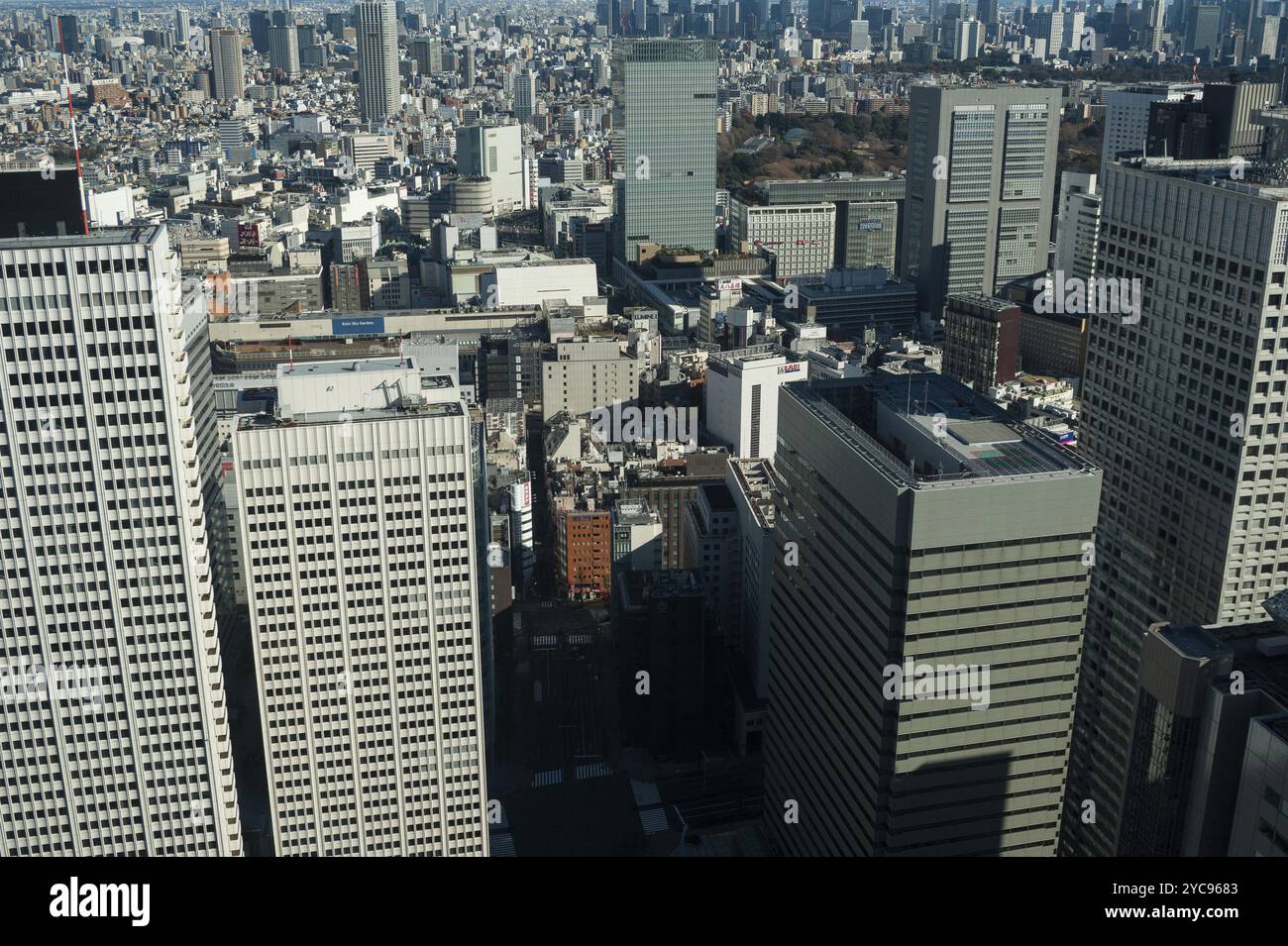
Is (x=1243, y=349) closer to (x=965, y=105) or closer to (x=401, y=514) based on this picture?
(x=401, y=514)

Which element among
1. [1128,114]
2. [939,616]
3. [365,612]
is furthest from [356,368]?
[1128,114]

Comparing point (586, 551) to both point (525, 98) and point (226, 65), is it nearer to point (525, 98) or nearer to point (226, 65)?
point (525, 98)

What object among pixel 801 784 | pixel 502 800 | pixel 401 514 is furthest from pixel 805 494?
pixel 502 800

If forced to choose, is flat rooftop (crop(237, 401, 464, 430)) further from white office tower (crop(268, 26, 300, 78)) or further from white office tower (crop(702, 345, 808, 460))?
white office tower (crop(268, 26, 300, 78))

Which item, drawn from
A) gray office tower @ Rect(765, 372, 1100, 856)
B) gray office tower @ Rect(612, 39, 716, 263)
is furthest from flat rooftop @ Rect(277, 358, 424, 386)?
gray office tower @ Rect(612, 39, 716, 263)

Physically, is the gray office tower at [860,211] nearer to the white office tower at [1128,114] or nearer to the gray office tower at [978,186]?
the gray office tower at [978,186]

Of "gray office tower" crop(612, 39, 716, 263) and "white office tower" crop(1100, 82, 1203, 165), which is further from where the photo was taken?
"gray office tower" crop(612, 39, 716, 263)
